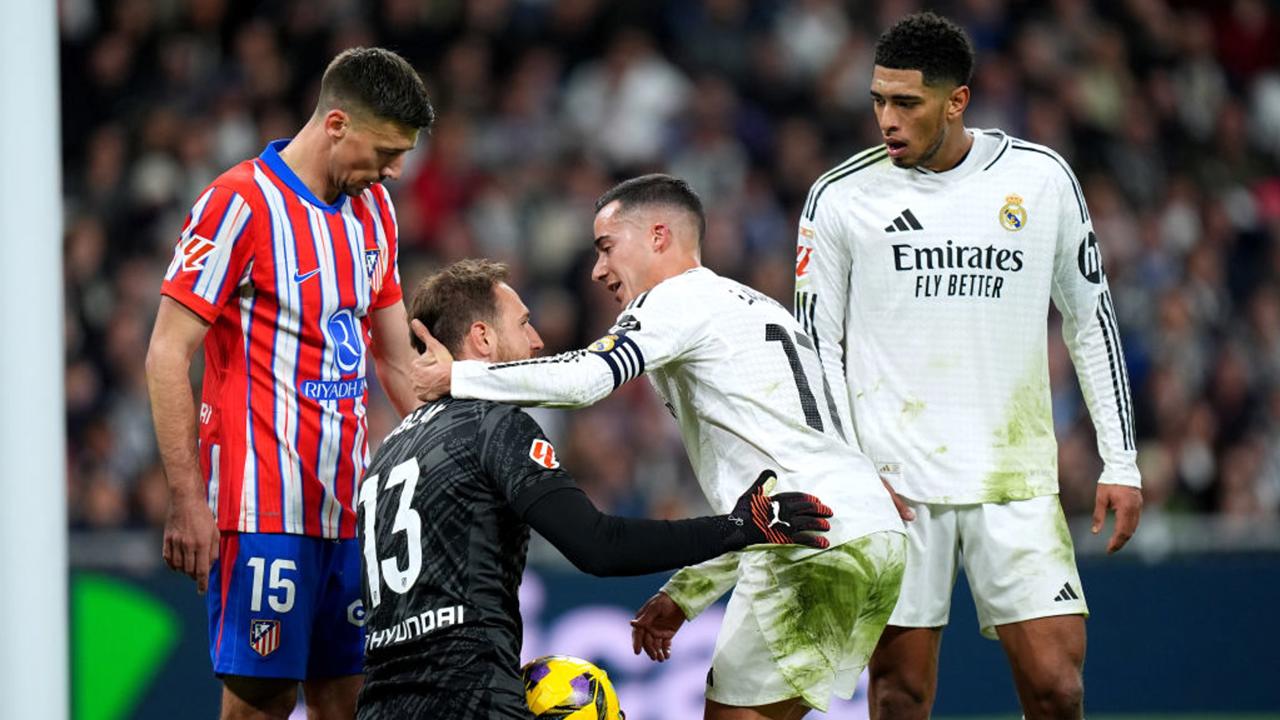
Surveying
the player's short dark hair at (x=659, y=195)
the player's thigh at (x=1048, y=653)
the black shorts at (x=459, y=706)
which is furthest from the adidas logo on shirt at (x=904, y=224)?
the black shorts at (x=459, y=706)

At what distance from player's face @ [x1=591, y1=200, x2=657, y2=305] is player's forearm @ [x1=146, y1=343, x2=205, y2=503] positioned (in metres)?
1.13

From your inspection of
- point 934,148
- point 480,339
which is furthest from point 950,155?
point 480,339

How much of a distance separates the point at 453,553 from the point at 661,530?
0.49 meters

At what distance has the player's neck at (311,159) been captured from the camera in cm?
453

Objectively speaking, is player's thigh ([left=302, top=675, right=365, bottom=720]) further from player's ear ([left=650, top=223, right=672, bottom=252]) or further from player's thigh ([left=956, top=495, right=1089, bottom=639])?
player's thigh ([left=956, top=495, right=1089, bottom=639])

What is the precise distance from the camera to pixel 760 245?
1144 cm

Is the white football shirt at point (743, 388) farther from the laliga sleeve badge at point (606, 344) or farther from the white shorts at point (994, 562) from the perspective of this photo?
the white shorts at point (994, 562)

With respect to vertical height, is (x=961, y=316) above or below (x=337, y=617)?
above

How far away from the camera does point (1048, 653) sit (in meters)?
4.79

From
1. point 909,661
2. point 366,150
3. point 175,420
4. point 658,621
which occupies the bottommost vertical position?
point 909,661

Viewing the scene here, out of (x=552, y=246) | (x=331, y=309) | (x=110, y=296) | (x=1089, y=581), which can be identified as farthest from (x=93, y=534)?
(x=1089, y=581)

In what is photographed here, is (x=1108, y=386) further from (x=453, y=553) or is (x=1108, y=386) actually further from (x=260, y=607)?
(x=260, y=607)

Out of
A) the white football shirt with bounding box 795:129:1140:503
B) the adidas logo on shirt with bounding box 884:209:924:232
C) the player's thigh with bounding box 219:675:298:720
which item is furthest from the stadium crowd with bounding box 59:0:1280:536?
the player's thigh with bounding box 219:675:298:720

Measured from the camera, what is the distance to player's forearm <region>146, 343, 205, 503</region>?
4.24m
